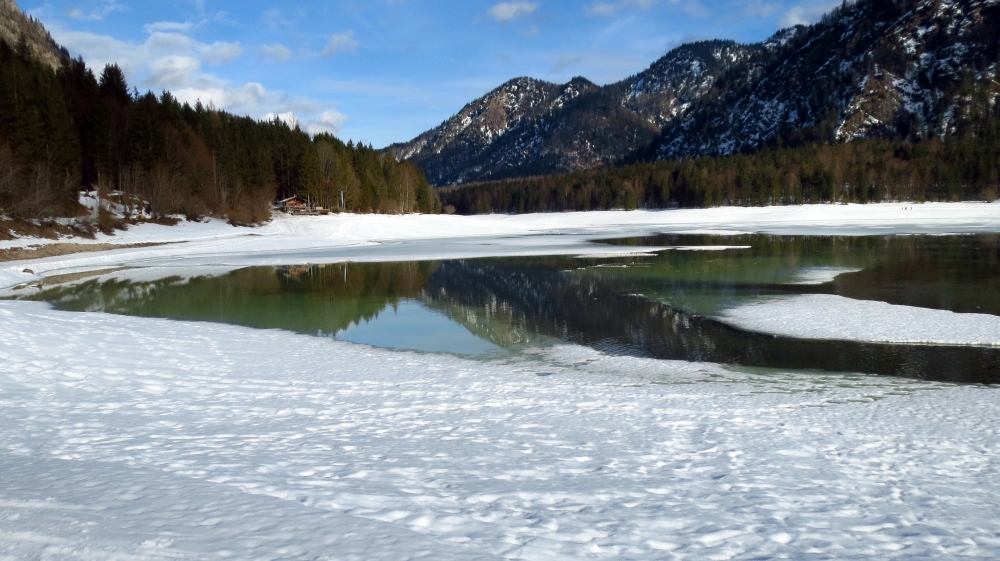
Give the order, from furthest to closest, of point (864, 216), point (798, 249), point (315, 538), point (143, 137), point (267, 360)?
point (864, 216) → point (143, 137) → point (798, 249) → point (267, 360) → point (315, 538)

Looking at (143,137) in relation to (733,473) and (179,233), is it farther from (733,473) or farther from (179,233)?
(733,473)

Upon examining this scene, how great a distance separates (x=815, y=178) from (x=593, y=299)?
103 meters

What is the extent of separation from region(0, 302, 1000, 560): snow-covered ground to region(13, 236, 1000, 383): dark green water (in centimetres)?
174

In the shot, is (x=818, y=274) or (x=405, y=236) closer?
(x=818, y=274)

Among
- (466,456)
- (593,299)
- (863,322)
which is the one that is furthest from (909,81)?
(466,456)

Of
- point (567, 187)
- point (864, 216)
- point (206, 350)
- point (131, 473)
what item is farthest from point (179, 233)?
point (567, 187)

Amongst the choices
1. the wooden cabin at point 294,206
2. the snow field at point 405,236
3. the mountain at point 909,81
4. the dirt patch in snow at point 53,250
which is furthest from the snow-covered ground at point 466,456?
the mountain at point 909,81

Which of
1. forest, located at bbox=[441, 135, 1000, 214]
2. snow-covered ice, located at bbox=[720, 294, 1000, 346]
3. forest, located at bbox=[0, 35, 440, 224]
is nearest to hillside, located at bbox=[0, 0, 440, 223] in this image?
forest, located at bbox=[0, 35, 440, 224]

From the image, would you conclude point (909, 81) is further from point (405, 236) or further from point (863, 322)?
point (863, 322)

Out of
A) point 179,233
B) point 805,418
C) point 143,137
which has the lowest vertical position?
point 805,418

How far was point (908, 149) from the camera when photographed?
115 m

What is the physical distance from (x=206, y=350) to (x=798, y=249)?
3166 centimetres

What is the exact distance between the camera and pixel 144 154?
57.2 m

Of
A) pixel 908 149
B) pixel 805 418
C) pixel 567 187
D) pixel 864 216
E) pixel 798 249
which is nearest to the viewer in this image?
pixel 805 418
